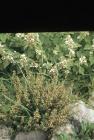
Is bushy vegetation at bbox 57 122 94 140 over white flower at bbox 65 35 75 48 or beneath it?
Answer: beneath

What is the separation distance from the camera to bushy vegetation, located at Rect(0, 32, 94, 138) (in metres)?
6.10

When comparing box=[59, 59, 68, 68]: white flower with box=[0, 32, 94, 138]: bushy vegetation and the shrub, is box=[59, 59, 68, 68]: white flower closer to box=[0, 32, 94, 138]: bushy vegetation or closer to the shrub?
box=[0, 32, 94, 138]: bushy vegetation

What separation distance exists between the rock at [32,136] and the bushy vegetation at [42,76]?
7 centimetres

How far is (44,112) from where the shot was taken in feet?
20.0

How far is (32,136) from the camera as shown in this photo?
5926 mm

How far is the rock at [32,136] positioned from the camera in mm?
5895

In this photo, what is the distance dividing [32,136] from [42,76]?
0.92 m

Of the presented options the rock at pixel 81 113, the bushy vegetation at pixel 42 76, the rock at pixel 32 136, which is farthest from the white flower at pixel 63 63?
the rock at pixel 32 136

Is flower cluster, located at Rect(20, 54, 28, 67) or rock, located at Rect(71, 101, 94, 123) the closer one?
rock, located at Rect(71, 101, 94, 123)

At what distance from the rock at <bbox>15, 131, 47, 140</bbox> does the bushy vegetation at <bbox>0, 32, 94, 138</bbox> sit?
0.07 meters

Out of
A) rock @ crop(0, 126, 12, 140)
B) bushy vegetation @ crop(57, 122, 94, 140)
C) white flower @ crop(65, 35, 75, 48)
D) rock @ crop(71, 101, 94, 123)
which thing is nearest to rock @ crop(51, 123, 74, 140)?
bushy vegetation @ crop(57, 122, 94, 140)

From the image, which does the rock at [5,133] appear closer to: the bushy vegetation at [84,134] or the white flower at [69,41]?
the bushy vegetation at [84,134]

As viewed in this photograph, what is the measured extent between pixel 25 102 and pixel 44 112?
264 millimetres
